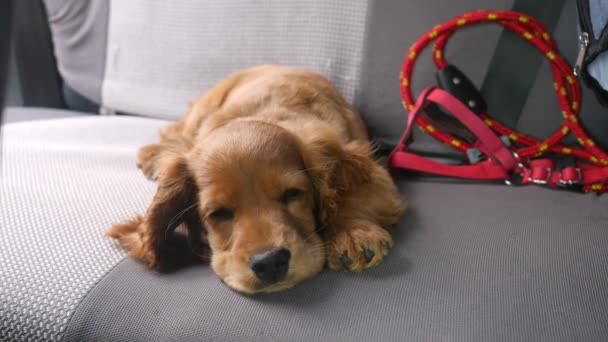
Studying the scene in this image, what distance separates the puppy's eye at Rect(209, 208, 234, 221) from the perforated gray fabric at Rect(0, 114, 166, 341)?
0.87 feet

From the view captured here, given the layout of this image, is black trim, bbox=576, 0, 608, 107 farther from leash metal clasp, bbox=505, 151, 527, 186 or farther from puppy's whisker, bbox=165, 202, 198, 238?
puppy's whisker, bbox=165, 202, 198, 238

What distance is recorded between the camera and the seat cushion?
113 cm

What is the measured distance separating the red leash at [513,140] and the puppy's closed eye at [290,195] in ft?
1.90

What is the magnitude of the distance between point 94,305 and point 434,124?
4.63 ft

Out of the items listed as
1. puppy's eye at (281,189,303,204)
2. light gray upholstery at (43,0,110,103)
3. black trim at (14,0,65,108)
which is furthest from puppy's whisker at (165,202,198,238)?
black trim at (14,0,65,108)

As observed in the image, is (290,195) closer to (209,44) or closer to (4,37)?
(4,37)

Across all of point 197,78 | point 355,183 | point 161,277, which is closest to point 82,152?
point 197,78

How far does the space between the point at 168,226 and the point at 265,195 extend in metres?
0.31

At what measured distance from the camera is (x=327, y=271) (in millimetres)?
1349

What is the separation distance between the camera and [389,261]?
53.2 inches

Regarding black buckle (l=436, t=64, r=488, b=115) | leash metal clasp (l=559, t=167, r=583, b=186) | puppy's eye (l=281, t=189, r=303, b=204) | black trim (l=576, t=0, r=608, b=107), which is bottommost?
puppy's eye (l=281, t=189, r=303, b=204)

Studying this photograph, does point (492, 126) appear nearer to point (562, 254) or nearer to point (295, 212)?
point (562, 254)

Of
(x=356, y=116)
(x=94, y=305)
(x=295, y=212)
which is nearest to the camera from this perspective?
(x=94, y=305)

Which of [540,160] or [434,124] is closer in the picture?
[540,160]
